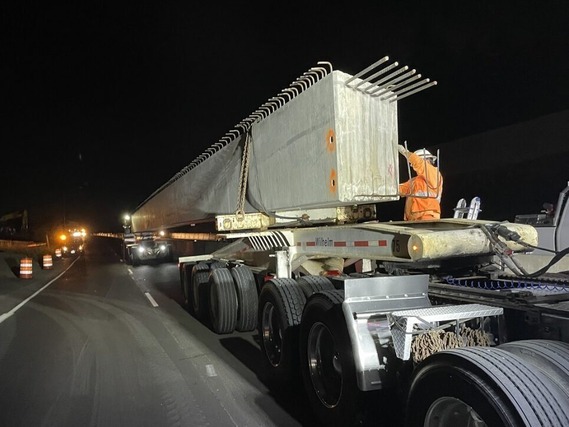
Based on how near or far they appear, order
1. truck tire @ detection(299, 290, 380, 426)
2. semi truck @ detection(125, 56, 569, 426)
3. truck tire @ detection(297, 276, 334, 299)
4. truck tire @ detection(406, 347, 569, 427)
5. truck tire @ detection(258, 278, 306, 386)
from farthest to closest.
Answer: truck tire @ detection(297, 276, 334, 299)
truck tire @ detection(258, 278, 306, 386)
truck tire @ detection(299, 290, 380, 426)
semi truck @ detection(125, 56, 569, 426)
truck tire @ detection(406, 347, 569, 427)

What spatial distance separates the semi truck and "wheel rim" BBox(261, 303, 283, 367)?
2cm

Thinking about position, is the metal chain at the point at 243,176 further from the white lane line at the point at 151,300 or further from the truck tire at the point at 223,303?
the white lane line at the point at 151,300

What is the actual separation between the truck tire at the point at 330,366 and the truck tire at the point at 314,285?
0.65 m

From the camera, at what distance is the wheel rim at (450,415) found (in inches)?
96.7

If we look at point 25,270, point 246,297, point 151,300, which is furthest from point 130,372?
point 25,270

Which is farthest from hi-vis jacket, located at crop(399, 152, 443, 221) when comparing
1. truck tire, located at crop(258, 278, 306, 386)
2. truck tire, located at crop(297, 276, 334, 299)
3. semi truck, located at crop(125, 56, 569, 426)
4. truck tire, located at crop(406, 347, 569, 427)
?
truck tire, located at crop(406, 347, 569, 427)

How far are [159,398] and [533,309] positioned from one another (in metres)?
3.81

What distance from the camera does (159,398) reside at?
15.7ft

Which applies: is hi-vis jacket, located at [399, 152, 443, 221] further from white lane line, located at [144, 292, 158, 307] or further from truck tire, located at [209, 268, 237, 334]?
white lane line, located at [144, 292, 158, 307]

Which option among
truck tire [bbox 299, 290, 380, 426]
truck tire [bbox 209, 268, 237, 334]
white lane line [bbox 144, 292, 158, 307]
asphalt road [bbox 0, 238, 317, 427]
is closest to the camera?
truck tire [bbox 299, 290, 380, 426]

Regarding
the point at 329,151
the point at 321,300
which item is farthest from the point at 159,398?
the point at 329,151

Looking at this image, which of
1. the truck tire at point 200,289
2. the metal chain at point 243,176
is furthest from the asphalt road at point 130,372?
the metal chain at point 243,176

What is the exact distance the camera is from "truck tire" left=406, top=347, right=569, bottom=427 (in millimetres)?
2057

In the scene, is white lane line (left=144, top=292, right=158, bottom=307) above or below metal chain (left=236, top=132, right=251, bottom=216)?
below
